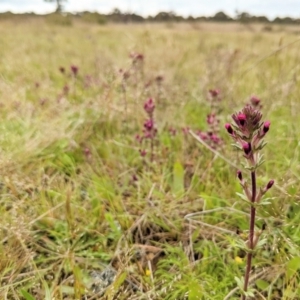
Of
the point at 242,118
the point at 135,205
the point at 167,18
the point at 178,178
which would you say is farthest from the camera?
the point at 167,18

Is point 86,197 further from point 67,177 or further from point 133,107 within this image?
point 133,107

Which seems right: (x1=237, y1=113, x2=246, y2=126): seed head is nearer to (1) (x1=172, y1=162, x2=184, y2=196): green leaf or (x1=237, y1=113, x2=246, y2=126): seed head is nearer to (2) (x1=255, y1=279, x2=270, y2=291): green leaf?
(2) (x1=255, y1=279, x2=270, y2=291): green leaf

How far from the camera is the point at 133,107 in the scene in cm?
272

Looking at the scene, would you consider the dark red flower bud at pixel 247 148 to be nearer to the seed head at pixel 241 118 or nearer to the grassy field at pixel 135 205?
the seed head at pixel 241 118

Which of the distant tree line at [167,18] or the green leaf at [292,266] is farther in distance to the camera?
the distant tree line at [167,18]

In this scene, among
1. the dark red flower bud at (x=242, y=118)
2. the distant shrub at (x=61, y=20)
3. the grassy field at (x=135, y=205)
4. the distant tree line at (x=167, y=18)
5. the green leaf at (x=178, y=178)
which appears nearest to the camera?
the dark red flower bud at (x=242, y=118)

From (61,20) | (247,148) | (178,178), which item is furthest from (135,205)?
(61,20)

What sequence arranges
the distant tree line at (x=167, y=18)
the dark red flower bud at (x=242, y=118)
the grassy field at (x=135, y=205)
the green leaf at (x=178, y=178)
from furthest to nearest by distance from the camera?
the distant tree line at (x=167, y=18) → the green leaf at (x=178, y=178) → the grassy field at (x=135, y=205) → the dark red flower bud at (x=242, y=118)

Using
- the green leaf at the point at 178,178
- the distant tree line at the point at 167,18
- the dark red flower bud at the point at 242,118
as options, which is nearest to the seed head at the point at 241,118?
the dark red flower bud at the point at 242,118

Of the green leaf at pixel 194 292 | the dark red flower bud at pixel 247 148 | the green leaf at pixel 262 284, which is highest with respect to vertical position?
the dark red flower bud at pixel 247 148

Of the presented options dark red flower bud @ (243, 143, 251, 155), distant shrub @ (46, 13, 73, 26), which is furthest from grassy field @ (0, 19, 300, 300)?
distant shrub @ (46, 13, 73, 26)

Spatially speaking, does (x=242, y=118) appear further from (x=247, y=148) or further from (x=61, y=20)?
(x=61, y=20)

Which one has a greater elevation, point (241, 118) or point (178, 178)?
point (241, 118)

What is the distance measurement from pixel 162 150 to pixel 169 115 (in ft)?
1.53
